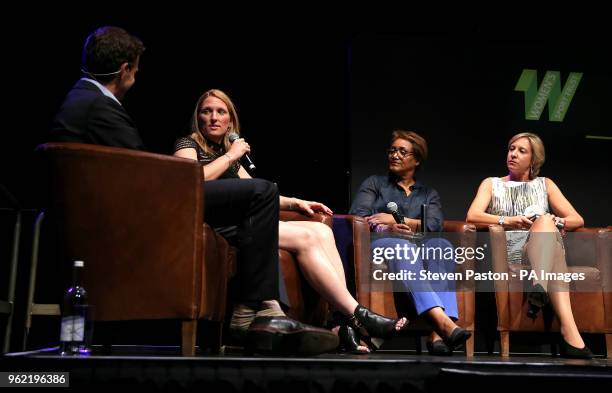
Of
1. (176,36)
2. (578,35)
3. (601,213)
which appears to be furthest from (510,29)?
(176,36)

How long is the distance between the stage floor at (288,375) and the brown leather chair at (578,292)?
1645mm

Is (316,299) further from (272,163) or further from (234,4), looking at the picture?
(234,4)

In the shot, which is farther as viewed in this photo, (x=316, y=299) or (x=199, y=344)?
(x=199, y=344)

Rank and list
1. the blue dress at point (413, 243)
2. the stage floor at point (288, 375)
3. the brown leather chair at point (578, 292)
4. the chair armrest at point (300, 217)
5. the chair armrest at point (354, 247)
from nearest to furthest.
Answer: the stage floor at point (288, 375) < the blue dress at point (413, 243) < the chair armrest at point (300, 217) < the chair armrest at point (354, 247) < the brown leather chair at point (578, 292)

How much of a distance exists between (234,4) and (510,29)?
2.02 metres

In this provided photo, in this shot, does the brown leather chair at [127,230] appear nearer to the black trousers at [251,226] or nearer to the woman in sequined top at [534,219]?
the black trousers at [251,226]

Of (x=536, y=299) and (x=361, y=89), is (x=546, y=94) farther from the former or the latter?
(x=536, y=299)

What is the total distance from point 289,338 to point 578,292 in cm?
213

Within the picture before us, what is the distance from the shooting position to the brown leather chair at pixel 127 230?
230cm

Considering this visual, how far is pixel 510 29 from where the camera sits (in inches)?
212

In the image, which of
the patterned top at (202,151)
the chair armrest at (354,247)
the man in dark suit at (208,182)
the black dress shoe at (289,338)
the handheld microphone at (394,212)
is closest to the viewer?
the black dress shoe at (289,338)

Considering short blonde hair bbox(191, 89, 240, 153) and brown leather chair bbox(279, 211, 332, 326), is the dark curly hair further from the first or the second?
brown leather chair bbox(279, 211, 332, 326)

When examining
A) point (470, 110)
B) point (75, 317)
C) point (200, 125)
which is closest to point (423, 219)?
point (200, 125)

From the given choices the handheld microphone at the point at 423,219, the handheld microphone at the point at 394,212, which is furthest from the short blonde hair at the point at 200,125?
the handheld microphone at the point at 423,219
